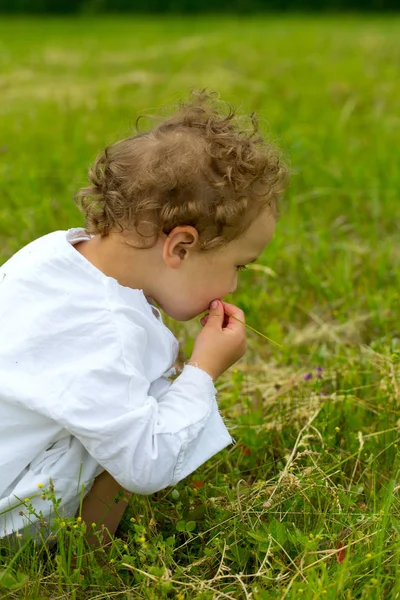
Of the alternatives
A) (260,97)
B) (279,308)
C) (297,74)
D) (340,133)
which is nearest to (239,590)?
(279,308)

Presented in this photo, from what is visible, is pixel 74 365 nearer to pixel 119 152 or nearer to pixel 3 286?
pixel 3 286

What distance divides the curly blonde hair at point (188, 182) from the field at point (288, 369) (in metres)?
0.37

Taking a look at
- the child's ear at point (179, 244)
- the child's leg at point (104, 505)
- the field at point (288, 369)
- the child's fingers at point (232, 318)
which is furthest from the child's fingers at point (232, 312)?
the child's leg at point (104, 505)

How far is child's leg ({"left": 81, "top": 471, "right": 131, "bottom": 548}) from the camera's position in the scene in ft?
6.63

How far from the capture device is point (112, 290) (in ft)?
6.38

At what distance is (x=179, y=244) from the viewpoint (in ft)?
6.59

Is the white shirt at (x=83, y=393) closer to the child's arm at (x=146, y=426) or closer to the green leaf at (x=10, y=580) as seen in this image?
the child's arm at (x=146, y=426)

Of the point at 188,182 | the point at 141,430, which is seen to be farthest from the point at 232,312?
the point at 141,430

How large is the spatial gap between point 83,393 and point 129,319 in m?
0.21

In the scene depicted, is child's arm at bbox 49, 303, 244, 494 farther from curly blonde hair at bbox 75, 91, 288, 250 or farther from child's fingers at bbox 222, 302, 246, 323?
curly blonde hair at bbox 75, 91, 288, 250

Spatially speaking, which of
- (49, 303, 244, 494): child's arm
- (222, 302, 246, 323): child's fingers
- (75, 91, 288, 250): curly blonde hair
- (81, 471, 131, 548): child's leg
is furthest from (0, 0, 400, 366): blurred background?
(81, 471, 131, 548): child's leg

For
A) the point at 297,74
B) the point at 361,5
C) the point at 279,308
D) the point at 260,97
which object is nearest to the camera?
the point at 279,308

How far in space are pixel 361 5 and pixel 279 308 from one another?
55.2 ft

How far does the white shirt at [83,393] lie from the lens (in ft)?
5.92
